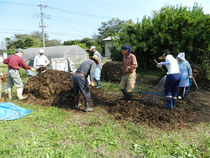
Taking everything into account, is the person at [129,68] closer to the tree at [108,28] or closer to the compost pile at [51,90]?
the compost pile at [51,90]

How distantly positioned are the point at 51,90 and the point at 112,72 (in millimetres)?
4286

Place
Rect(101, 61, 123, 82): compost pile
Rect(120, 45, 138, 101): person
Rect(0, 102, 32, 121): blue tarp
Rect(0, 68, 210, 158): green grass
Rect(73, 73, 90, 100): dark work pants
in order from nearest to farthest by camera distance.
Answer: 1. Rect(0, 68, 210, 158): green grass
2. Rect(0, 102, 32, 121): blue tarp
3. Rect(73, 73, 90, 100): dark work pants
4. Rect(120, 45, 138, 101): person
5. Rect(101, 61, 123, 82): compost pile

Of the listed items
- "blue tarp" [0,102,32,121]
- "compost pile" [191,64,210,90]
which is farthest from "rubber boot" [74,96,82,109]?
"compost pile" [191,64,210,90]

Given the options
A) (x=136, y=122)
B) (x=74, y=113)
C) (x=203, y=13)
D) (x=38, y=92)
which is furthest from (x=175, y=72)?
(x=203, y=13)

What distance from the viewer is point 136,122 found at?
3928 millimetres

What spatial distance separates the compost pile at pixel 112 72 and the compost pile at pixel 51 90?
346 cm

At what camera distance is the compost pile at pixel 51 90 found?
5262 millimetres

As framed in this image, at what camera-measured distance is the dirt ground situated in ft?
13.0

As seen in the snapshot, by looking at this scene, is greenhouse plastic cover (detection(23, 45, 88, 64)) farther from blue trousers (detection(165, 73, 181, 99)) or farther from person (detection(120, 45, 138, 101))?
blue trousers (detection(165, 73, 181, 99))

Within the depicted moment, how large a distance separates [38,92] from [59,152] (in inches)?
133

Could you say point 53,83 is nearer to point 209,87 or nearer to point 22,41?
point 209,87

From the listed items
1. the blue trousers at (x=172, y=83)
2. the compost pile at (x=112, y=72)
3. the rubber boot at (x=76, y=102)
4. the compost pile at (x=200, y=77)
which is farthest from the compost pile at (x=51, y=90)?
the compost pile at (x=200, y=77)

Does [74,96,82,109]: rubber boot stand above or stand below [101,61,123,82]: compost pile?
below

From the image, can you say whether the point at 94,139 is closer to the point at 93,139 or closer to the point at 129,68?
the point at 93,139
